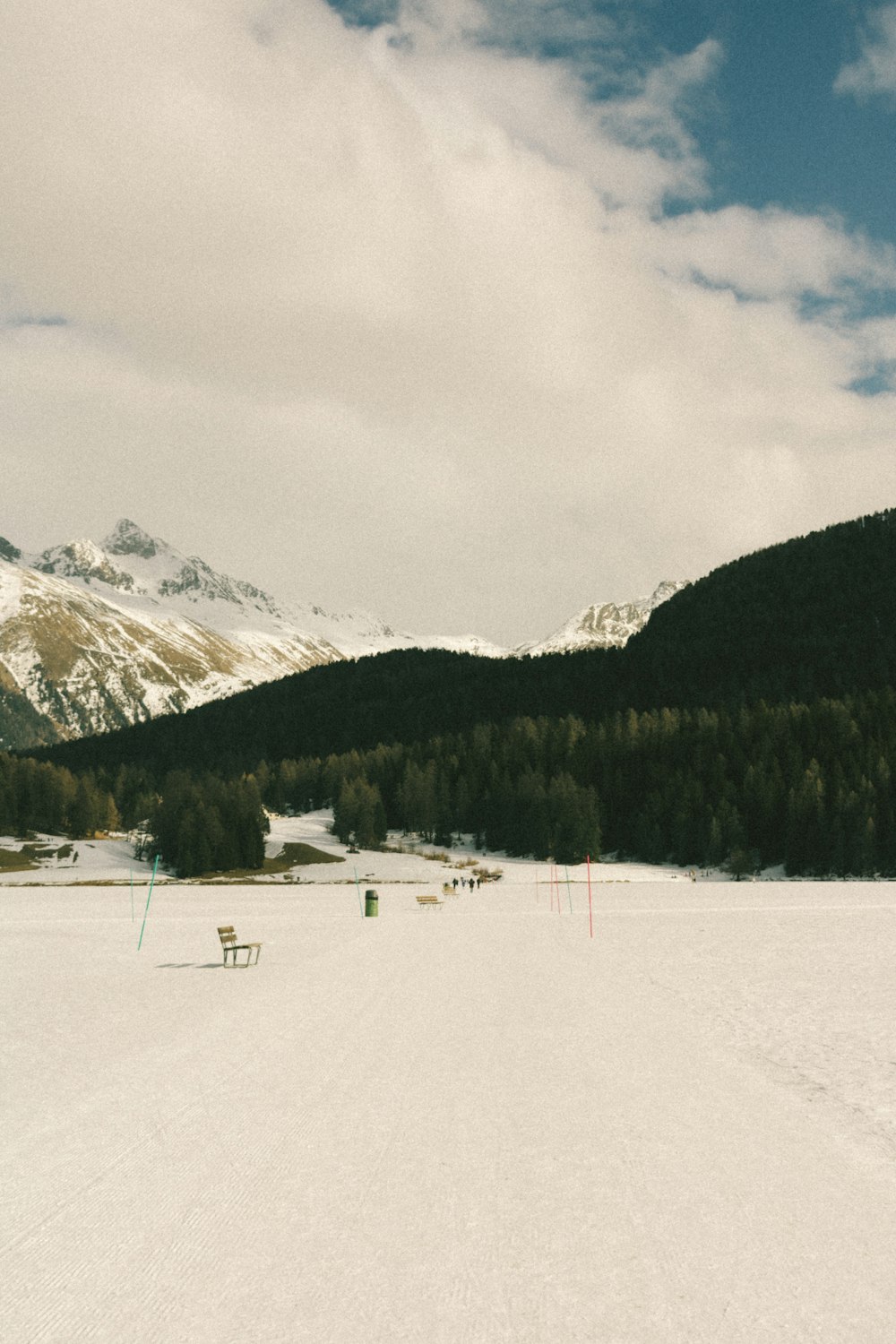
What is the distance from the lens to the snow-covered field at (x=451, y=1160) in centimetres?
523

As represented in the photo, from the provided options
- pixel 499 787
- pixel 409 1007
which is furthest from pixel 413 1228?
pixel 499 787

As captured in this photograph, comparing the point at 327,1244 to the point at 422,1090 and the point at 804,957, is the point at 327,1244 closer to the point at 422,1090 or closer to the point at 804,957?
the point at 422,1090

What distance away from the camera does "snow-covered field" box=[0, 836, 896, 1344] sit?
523cm

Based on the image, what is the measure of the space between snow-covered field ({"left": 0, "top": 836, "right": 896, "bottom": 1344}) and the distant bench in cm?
2924

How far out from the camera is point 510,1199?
6.81 metres

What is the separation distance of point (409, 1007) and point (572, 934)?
16.4 meters

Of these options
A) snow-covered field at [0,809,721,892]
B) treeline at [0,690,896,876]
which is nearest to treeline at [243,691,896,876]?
treeline at [0,690,896,876]

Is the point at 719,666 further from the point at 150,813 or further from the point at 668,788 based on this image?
the point at 150,813

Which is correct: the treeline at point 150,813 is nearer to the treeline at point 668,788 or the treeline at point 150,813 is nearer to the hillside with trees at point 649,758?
the hillside with trees at point 649,758

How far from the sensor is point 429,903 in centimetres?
5162

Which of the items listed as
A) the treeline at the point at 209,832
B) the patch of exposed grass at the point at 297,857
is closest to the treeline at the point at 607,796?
the treeline at the point at 209,832

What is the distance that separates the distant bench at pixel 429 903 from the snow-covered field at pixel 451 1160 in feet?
95.9

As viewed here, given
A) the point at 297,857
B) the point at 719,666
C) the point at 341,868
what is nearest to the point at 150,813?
the point at 297,857

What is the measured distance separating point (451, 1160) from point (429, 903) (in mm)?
44972
